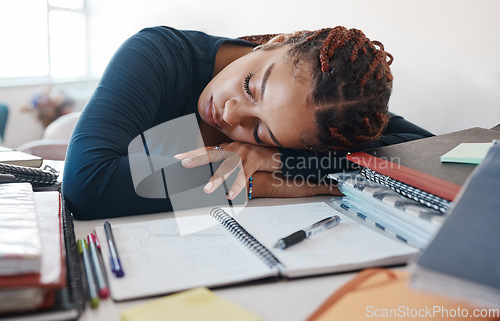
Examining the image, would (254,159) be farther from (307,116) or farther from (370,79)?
(370,79)

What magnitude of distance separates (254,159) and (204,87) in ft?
1.05

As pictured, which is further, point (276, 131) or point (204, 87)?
point (204, 87)

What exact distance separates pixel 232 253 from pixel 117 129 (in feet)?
1.37

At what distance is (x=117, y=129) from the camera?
893 mm

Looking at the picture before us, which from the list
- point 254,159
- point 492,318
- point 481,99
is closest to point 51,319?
point 492,318

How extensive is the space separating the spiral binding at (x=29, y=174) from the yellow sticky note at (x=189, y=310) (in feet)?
1.45

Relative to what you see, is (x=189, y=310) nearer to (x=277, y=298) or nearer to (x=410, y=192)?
(x=277, y=298)

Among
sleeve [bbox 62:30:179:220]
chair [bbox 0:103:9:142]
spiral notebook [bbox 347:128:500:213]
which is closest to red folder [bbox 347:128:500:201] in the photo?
spiral notebook [bbox 347:128:500:213]

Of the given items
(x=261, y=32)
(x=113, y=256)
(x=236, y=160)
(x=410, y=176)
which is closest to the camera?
(x=113, y=256)

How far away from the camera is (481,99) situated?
56.3 inches

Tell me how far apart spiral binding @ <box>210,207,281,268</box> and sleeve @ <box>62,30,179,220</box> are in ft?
0.36

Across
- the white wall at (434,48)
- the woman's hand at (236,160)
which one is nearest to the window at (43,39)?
the white wall at (434,48)

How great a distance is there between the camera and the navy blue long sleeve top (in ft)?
2.58

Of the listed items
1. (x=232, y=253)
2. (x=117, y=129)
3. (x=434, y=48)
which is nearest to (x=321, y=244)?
(x=232, y=253)
